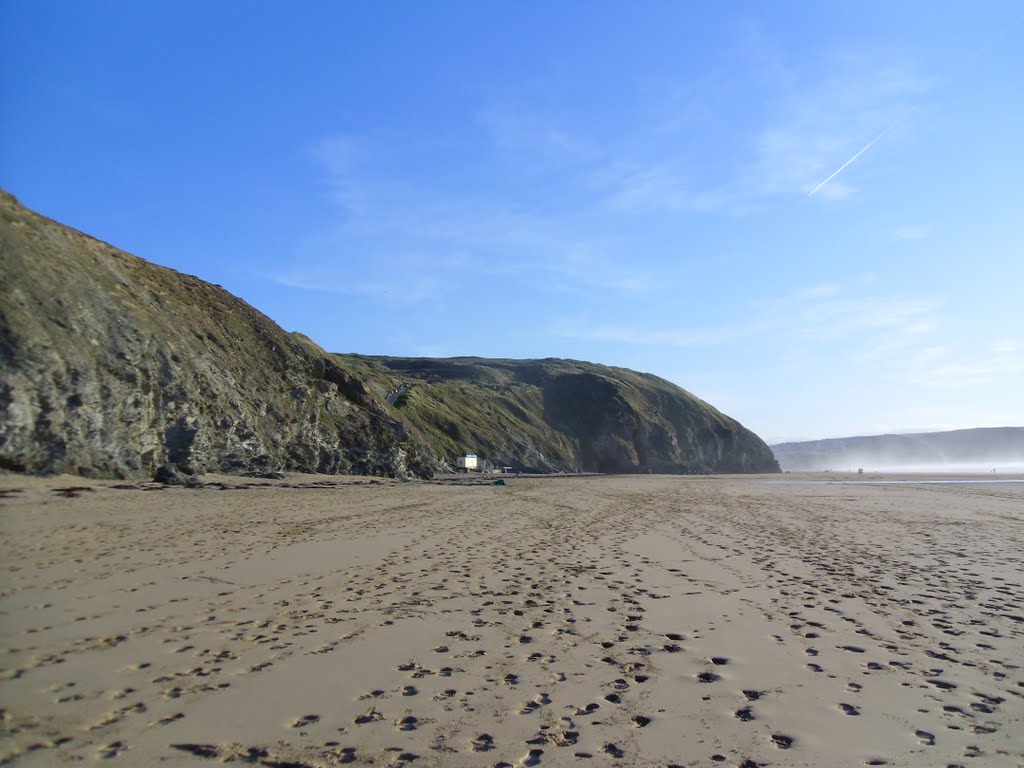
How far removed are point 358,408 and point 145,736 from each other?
39104mm

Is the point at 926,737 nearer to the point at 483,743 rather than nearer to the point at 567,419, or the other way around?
the point at 483,743

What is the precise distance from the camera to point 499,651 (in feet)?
19.3

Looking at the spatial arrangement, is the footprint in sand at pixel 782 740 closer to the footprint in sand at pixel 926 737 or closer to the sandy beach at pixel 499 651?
the sandy beach at pixel 499 651

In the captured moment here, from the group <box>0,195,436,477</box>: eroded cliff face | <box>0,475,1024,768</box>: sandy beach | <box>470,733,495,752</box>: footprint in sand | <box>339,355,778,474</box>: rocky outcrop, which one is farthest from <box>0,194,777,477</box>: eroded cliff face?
<box>470,733,495,752</box>: footprint in sand

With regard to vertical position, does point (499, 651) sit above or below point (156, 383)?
below

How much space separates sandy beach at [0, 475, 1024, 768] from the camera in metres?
4.03

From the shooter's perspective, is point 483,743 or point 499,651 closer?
point 483,743

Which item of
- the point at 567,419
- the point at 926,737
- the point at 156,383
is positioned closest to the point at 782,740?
the point at 926,737

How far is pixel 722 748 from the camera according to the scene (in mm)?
4016

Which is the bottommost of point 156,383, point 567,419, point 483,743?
point 483,743

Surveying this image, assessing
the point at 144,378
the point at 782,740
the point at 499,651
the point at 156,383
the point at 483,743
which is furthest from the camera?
the point at 156,383

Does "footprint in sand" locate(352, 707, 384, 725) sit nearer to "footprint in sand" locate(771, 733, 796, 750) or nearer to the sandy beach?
the sandy beach

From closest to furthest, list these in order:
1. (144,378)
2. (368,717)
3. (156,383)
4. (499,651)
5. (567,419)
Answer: (368,717) → (499,651) → (144,378) → (156,383) → (567,419)

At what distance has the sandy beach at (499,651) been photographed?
13.2ft
